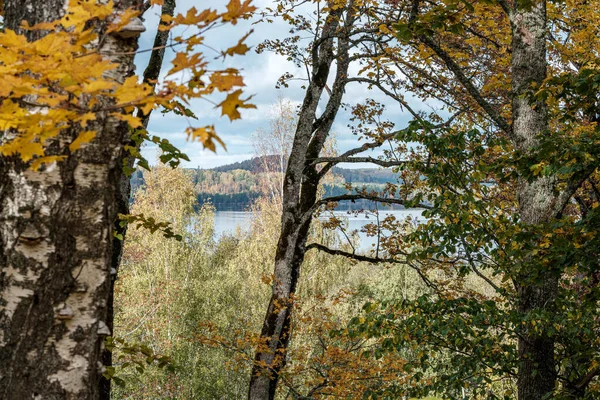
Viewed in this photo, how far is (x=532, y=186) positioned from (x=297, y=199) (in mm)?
3700

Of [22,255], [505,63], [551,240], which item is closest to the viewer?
[22,255]

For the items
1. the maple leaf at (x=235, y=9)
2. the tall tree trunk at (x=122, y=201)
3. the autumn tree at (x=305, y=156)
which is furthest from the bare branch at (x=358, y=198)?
the maple leaf at (x=235, y=9)

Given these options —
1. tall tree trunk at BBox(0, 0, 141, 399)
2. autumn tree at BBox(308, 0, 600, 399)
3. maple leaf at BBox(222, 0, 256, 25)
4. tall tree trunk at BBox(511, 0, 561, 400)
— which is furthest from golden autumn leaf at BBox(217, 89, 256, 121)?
tall tree trunk at BBox(511, 0, 561, 400)

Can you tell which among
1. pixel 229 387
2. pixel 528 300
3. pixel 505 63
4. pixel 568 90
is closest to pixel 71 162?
pixel 568 90

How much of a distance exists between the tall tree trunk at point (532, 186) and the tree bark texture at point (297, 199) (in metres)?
2.79

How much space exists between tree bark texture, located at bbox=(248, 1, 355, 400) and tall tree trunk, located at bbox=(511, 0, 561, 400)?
2790 mm

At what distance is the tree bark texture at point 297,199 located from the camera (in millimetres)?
7234

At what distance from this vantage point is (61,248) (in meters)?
1.83

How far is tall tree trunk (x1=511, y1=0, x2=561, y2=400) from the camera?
183 inches

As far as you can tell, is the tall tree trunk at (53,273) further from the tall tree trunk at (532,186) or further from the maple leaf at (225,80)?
the tall tree trunk at (532,186)

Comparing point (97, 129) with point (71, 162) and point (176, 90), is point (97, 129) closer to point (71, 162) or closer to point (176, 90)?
point (71, 162)

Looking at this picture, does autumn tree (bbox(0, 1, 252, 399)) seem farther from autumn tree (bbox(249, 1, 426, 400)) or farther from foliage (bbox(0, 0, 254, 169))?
autumn tree (bbox(249, 1, 426, 400))

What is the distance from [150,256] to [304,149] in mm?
13113

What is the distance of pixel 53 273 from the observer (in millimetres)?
1816
